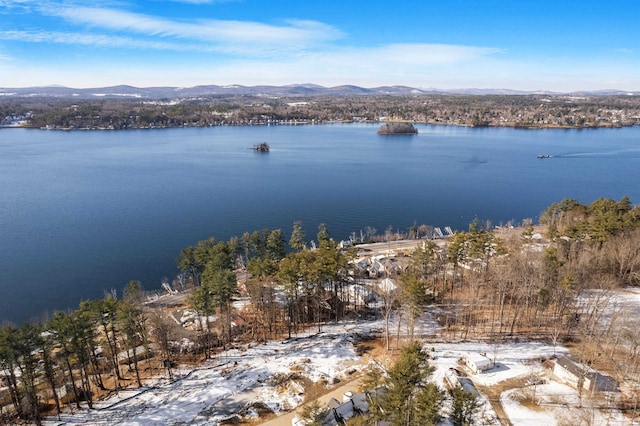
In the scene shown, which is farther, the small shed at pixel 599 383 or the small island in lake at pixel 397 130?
the small island in lake at pixel 397 130

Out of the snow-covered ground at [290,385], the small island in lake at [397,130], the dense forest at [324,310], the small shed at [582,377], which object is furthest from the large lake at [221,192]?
the small shed at [582,377]

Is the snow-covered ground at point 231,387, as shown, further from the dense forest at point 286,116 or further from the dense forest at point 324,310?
the dense forest at point 286,116

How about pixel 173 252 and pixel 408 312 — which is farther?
pixel 173 252

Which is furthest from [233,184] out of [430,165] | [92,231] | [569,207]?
[569,207]

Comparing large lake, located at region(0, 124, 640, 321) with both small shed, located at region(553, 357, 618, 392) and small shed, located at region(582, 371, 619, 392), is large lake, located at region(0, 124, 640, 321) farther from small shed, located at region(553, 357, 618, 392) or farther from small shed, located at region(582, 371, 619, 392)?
small shed, located at region(582, 371, 619, 392)

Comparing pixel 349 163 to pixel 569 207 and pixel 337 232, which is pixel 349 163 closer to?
pixel 337 232
